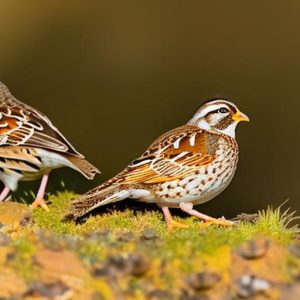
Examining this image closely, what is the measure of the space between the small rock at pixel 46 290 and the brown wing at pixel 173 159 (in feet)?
13.1

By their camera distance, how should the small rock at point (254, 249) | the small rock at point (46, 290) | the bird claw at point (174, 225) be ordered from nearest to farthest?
the small rock at point (46, 290)
the small rock at point (254, 249)
the bird claw at point (174, 225)

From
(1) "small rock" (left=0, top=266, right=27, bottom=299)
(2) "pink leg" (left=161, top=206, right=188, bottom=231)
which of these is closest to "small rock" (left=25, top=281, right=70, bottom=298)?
(1) "small rock" (left=0, top=266, right=27, bottom=299)

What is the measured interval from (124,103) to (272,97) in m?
3.41

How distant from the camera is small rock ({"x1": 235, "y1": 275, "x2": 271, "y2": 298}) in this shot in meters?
10.4

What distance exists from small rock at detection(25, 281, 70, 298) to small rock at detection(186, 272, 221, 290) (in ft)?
3.12

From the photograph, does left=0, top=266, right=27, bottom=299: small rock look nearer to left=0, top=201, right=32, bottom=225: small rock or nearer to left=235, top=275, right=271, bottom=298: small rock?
left=235, top=275, right=271, bottom=298: small rock

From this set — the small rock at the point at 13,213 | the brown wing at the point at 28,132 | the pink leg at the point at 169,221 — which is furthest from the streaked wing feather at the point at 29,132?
the pink leg at the point at 169,221

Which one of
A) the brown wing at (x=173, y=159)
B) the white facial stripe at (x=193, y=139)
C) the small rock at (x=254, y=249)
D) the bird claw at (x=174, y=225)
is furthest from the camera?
the white facial stripe at (x=193, y=139)

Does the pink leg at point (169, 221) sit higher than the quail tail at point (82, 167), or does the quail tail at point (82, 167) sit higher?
the quail tail at point (82, 167)

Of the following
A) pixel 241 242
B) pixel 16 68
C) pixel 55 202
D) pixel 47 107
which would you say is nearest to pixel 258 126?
pixel 47 107

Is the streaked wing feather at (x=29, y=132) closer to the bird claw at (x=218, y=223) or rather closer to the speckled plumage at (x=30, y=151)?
the speckled plumage at (x=30, y=151)

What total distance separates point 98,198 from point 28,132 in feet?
4.49

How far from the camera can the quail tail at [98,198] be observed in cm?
1408

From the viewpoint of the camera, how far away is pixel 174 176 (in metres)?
14.0
